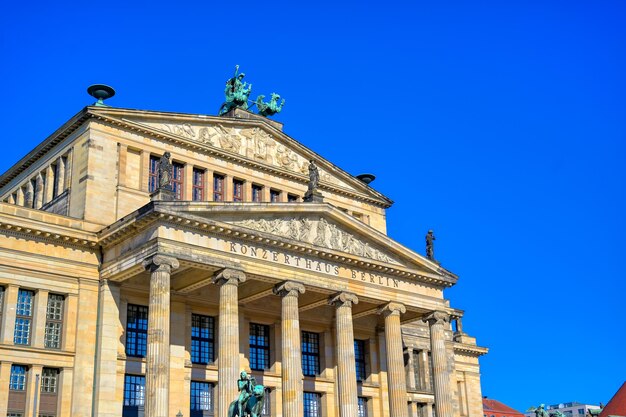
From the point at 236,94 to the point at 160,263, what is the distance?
1813cm

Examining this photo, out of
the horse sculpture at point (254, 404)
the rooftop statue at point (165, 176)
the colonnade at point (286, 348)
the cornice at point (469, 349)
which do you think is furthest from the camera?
the cornice at point (469, 349)

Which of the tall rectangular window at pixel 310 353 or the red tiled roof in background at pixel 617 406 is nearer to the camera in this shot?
the tall rectangular window at pixel 310 353

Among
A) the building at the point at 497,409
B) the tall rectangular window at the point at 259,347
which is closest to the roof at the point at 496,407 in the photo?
the building at the point at 497,409

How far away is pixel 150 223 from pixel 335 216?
10984 mm

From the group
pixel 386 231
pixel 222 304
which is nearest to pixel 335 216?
pixel 222 304

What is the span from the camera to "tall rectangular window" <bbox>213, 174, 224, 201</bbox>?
4481cm

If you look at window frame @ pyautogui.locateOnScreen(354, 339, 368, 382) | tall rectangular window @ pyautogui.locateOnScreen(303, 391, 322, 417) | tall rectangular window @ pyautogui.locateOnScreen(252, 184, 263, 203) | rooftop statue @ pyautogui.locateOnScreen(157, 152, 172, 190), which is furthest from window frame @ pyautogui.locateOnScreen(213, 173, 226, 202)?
window frame @ pyautogui.locateOnScreen(354, 339, 368, 382)

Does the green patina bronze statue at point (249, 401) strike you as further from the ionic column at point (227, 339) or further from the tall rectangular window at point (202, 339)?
the tall rectangular window at point (202, 339)

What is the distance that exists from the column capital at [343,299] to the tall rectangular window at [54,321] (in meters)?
13.6

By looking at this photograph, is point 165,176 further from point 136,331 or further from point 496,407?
point 496,407

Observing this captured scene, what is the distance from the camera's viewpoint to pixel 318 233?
41375 mm

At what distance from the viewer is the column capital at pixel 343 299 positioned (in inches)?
1617

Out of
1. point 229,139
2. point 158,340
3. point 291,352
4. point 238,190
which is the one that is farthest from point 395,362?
point 229,139

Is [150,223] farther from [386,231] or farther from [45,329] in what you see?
[386,231]
